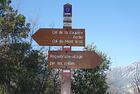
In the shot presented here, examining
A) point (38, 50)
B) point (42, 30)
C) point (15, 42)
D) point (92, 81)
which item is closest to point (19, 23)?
point (15, 42)

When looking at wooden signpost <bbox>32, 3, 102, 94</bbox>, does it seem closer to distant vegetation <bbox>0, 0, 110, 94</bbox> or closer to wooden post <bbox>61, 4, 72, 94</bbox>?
wooden post <bbox>61, 4, 72, 94</bbox>

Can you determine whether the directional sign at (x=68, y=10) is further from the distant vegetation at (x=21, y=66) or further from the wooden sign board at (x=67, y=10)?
the distant vegetation at (x=21, y=66)

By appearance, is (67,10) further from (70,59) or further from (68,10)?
(70,59)

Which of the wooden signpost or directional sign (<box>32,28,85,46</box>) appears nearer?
the wooden signpost

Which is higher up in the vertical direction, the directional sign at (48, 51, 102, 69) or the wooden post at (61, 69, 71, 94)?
the directional sign at (48, 51, 102, 69)

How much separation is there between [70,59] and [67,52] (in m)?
0.20

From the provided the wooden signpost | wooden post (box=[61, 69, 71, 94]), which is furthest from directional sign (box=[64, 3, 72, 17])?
wooden post (box=[61, 69, 71, 94])

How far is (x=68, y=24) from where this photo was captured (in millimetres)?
9266

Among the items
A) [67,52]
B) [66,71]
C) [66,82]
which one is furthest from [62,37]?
[66,82]

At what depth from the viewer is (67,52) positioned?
9.09m

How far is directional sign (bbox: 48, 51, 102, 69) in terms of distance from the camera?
29.6 ft

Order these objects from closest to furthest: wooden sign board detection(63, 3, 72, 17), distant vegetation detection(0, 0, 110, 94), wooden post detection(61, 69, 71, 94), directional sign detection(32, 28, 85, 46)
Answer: wooden post detection(61, 69, 71, 94)
directional sign detection(32, 28, 85, 46)
wooden sign board detection(63, 3, 72, 17)
distant vegetation detection(0, 0, 110, 94)

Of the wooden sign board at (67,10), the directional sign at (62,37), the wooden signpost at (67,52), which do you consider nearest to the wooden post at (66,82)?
the wooden signpost at (67,52)

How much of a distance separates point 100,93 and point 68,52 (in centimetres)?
2955
